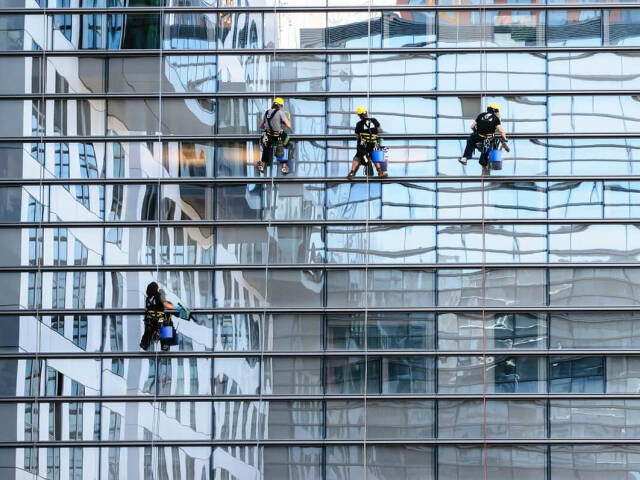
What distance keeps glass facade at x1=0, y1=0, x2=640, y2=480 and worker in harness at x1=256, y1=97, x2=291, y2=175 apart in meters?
0.82

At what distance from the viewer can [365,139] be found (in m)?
27.2

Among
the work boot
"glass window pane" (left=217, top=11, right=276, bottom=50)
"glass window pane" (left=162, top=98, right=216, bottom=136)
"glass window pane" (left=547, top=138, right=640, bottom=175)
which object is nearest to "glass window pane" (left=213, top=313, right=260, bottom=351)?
the work boot

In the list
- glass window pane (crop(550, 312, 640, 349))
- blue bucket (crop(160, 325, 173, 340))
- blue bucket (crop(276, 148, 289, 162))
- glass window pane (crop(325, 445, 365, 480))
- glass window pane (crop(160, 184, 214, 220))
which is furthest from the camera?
glass window pane (crop(160, 184, 214, 220))

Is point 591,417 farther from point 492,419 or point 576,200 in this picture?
point 576,200

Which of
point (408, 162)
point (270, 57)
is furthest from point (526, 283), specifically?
point (270, 57)

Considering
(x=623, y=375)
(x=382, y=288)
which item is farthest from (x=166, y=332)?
(x=623, y=375)

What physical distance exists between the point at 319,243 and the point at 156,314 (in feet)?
13.5

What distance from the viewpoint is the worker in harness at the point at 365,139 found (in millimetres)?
27156

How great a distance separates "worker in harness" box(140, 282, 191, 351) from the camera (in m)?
26.9

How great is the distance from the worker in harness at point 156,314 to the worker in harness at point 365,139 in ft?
16.7

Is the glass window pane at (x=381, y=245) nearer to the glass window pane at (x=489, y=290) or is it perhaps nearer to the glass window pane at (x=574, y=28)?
the glass window pane at (x=489, y=290)

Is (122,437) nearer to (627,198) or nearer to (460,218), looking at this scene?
(460,218)

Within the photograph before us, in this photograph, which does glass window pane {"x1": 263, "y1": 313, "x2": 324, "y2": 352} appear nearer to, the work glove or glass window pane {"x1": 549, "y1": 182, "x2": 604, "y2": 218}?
the work glove

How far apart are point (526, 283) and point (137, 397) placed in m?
9.38
